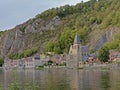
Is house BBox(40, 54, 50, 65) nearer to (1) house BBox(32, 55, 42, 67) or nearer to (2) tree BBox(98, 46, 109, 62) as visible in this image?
(1) house BBox(32, 55, 42, 67)

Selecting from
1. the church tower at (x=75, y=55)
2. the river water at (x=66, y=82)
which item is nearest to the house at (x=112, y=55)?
the church tower at (x=75, y=55)

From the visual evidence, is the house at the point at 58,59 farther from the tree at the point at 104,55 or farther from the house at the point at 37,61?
the tree at the point at 104,55

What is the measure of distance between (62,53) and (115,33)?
127 feet

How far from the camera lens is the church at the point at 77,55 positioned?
160750 mm

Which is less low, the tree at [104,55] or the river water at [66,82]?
the tree at [104,55]

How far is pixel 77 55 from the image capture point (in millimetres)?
165500

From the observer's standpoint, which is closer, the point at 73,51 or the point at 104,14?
the point at 73,51

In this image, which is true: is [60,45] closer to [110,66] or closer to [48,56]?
[48,56]

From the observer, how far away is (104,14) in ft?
642

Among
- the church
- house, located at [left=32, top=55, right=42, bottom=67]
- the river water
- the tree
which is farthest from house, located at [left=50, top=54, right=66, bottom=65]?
the river water

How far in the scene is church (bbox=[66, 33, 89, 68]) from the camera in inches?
6329

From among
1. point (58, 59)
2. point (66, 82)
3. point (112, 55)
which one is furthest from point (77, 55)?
point (66, 82)

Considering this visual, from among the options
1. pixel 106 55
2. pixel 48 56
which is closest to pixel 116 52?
pixel 106 55

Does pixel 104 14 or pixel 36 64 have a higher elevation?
pixel 104 14
